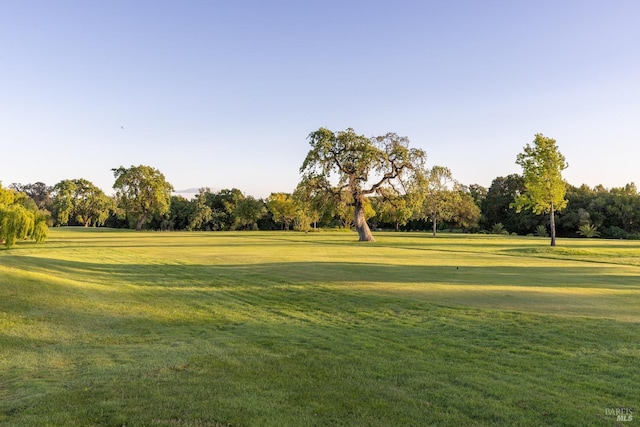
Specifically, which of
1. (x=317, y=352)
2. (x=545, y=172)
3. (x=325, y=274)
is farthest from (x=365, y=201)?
(x=317, y=352)

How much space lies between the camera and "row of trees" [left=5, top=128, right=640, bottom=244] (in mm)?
41438

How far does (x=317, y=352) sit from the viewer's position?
7234mm

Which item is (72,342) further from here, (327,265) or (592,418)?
(327,265)

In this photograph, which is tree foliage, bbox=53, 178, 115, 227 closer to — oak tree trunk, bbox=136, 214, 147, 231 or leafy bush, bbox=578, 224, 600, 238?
oak tree trunk, bbox=136, 214, 147, 231

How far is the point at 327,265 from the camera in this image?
21172 millimetres

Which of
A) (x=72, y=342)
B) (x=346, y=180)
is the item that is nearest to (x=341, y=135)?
(x=346, y=180)

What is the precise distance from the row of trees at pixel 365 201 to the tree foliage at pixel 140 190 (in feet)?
0.63

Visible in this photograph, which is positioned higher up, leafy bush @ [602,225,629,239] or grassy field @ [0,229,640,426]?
leafy bush @ [602,225,629,239]

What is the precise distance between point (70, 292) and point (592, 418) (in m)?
13.0

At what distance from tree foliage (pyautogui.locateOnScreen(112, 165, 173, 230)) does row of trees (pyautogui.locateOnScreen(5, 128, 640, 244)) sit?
191 millimetres

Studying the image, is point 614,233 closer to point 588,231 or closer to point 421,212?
point 588,231

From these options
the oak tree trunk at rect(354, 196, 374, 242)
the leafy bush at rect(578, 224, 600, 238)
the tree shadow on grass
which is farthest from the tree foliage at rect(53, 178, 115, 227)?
the leafy bush at rect(578, 224, 600, 238)

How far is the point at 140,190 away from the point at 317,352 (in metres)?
84.5

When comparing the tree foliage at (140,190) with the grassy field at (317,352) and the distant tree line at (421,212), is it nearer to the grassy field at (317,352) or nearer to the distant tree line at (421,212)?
the distant tree line at (421,212)
